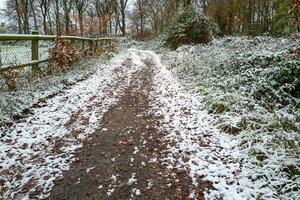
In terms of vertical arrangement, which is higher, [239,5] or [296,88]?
[239,5]

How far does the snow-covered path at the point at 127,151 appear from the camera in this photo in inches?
137

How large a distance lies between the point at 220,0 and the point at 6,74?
1937 cm

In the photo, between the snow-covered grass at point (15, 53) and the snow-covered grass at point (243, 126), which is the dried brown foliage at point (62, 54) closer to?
the snow-covered grass at point (15, 53)

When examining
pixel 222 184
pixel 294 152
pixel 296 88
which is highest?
pixel 296 88

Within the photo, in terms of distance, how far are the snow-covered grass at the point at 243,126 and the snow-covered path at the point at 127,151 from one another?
23mm

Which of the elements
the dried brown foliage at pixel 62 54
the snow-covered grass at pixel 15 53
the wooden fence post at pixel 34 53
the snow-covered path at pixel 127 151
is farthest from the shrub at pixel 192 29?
the snow-covered path at pixel 127 151

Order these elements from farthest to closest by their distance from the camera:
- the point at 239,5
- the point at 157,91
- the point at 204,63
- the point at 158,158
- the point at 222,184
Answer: the point at 239,5 → the point at 204,63 → the point at 157,91 → the point at 158,158 → the point at 222,184

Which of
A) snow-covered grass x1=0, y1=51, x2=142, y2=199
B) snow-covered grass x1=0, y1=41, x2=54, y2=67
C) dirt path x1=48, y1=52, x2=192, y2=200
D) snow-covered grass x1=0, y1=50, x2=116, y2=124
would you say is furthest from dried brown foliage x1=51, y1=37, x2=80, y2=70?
dirt path x1=48, y1=52, x2=192, y2=200

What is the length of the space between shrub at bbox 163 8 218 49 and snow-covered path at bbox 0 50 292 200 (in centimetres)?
1087

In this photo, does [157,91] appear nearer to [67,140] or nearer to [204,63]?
[204,63]

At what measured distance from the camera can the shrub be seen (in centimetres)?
1723

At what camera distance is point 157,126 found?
547 centimetres

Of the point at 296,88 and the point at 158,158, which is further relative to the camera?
the point at 296,88

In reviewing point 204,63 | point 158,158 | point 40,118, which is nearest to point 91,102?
point 40,118
